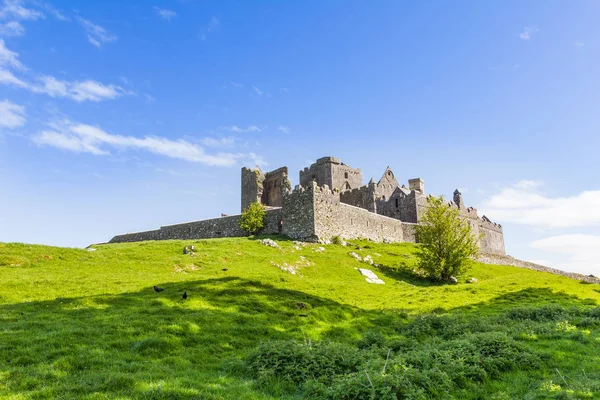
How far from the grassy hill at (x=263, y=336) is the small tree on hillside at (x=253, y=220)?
20.7 meters

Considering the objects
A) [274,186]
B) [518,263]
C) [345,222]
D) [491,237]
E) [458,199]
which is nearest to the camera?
[345,222]

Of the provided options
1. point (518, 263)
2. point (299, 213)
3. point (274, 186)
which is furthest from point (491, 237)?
point (299, 213)

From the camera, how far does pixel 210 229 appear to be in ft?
202

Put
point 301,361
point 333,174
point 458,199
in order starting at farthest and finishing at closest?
point 458,199
point 333,174
point 301,361

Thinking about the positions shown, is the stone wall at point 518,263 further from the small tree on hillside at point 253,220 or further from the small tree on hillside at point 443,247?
the small tree on hillside at point 253,220

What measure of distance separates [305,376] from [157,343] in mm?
6123

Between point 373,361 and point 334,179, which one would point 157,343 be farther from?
point 334,179

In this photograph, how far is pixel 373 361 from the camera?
43.1 feet

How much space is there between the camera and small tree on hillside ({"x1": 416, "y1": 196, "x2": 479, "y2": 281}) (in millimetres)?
43531

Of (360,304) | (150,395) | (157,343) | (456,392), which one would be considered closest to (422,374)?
(456,392)

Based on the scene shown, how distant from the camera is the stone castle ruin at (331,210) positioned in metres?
52.6

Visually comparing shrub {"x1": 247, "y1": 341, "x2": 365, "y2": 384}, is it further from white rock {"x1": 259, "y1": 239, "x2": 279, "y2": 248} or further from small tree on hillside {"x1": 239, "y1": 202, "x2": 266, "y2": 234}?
small tree on hillside {"x1": 239, "y1": 202, "x2": 266, "y2": 234}

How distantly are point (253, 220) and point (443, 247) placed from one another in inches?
994

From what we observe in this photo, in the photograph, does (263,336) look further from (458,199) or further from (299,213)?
(458,199)
